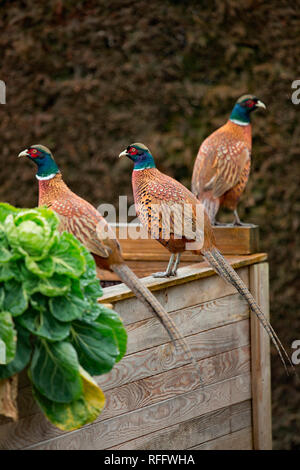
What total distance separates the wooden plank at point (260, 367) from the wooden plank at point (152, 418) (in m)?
0.05

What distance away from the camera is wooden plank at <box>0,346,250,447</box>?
1.62 meters

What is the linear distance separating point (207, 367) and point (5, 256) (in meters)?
1.25

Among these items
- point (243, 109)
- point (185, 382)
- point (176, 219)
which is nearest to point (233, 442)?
point (185, 382)

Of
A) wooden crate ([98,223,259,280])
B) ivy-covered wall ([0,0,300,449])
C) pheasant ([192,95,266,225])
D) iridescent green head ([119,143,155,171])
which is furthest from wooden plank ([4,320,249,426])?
ivy-covered wall ([0,0,300,449])

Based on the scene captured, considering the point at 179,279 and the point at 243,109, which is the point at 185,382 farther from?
the point at 243,109

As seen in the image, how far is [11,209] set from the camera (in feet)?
4.70

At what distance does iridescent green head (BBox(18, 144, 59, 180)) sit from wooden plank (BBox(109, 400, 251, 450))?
0.78 metres

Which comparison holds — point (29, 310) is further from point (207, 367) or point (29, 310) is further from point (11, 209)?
point (207, 367)

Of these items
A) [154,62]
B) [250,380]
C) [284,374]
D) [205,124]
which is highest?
[154,62]

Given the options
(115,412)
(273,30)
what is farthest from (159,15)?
(115,412)

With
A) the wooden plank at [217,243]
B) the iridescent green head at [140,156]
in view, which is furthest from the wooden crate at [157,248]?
the iridescent green head at [140,156]

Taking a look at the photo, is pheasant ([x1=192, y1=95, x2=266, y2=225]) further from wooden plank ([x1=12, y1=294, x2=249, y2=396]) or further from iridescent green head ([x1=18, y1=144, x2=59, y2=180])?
iridescent green head ([x1=18, y1=144, x2=59, y2=180])

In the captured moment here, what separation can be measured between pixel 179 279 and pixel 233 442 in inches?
27.2

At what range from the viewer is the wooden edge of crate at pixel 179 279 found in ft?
6.43
